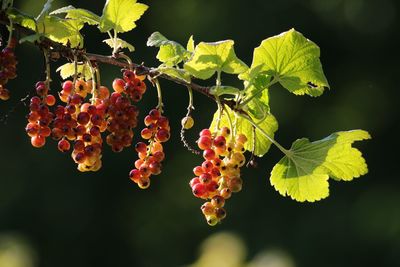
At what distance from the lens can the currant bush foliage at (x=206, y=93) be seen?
138 cm

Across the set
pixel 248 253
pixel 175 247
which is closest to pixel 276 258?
pixel 248 253

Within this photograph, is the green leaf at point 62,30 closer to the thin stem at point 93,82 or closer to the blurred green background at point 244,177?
the thin stem at point 93,82

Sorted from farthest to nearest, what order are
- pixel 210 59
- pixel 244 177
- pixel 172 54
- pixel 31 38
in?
1. pixel 244 177
2. pixel 172 54
3. pixel 210 59
4. pixel 31 38

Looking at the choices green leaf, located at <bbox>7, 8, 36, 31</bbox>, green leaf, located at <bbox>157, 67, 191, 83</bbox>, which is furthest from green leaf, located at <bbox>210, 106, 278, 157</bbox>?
green leaf, located at <bbox>7, 8, 36, 31</bbox>

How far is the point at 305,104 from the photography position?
8.91 metres

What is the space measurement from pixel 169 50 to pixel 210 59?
14cm

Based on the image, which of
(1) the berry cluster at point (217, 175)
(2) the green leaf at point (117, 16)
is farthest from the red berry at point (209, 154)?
(2) the green leaf at point (117, 16)

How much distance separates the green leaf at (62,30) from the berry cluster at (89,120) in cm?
8

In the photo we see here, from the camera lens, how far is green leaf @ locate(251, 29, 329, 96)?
1511mm

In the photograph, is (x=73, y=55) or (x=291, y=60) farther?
(x=291, y=60)

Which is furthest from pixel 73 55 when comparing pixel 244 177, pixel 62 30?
pixel 244 177

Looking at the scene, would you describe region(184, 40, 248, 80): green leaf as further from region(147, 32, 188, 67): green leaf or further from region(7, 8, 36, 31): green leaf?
region(7, 8, 36, 31): green leaf

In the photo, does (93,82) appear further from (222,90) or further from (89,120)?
(222,90)

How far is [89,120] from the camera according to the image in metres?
1.37
